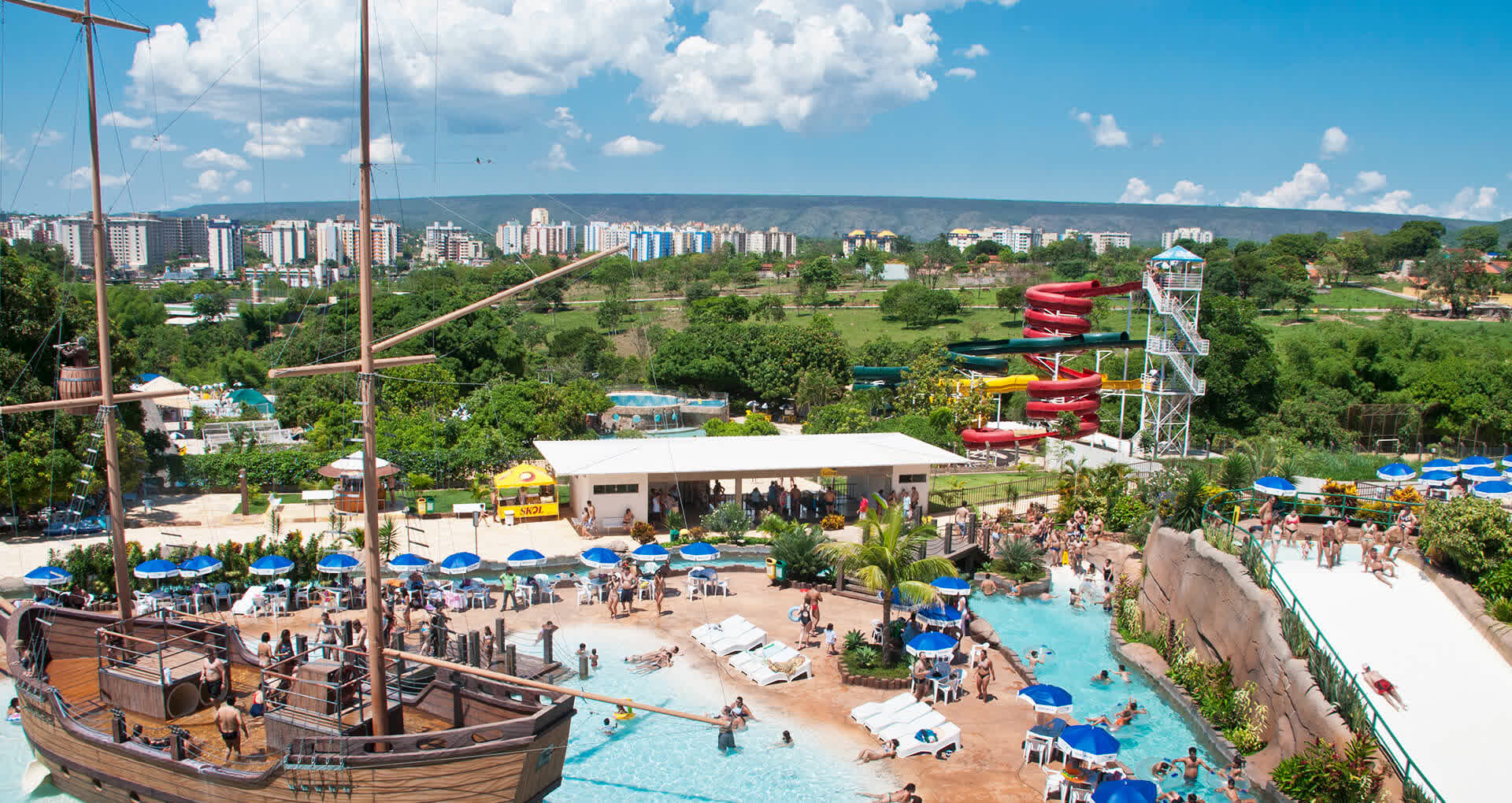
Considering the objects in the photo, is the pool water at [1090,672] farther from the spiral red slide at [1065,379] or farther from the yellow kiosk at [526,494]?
the spiral red slide at [1065,379]

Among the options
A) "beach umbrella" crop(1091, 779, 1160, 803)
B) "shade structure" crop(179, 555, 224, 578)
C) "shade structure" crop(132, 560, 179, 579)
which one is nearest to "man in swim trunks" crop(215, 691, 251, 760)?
"shade structure" crop(179, 555, 224, 578)

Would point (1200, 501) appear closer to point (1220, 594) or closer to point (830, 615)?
point (1220, 594)

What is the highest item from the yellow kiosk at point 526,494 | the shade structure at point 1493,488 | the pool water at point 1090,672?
the shade structure at point 1493,488

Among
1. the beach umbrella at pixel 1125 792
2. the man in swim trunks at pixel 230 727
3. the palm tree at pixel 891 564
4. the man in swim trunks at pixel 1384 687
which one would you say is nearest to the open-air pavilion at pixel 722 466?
the palm tree at pixel 891 564

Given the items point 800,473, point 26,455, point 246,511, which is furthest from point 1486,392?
point 26,455

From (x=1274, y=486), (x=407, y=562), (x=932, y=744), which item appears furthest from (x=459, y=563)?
(x=1274, y=486)

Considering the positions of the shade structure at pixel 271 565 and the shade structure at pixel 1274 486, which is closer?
the shade structure at pixel 271 565
